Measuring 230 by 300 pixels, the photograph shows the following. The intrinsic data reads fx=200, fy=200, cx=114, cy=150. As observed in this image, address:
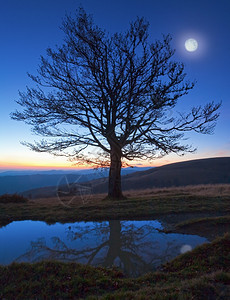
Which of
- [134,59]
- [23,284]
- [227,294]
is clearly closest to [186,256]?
[227,294]

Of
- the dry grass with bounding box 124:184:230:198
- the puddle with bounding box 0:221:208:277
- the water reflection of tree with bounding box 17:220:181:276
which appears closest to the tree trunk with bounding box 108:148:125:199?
the dry grass with bounding box 124:184:230:198

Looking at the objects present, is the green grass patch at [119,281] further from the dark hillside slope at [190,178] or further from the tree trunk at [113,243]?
the dark hillside slope at [190,178]

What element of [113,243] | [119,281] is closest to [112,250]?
[113,243]

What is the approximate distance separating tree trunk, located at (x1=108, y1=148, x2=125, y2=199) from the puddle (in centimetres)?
505

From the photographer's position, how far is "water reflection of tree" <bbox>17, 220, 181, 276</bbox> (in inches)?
192

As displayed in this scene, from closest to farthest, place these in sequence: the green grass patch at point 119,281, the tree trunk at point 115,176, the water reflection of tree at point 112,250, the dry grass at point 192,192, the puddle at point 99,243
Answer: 1. the green grass patch at point 119,281
2. the water reflection of tree at point 112,250
3. the puddle at point 99,243
4. the tree trunk at point 115,176
5. the dry grass at point 192,192

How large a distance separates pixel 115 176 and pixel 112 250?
7.68 m

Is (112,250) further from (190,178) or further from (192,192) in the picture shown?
(190,178)

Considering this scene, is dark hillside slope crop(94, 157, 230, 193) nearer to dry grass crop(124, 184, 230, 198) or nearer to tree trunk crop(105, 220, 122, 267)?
dry grass crop(124, 184, 230, 198)

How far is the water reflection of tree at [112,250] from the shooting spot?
488 cm

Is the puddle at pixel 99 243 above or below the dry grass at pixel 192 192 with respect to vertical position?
below

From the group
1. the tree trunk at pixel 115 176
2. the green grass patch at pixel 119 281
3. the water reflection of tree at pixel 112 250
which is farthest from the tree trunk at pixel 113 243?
the tree trunk at pixel 115 176

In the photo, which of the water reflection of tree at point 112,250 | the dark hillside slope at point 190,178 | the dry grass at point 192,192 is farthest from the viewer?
the dark hillside slope at point 190,178

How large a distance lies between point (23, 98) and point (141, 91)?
23.1 feet
